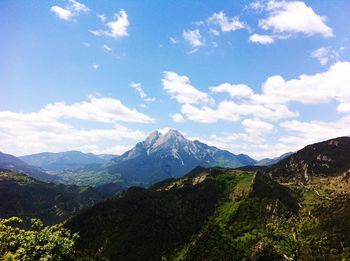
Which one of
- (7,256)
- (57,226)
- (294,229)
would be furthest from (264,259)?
(7,256)

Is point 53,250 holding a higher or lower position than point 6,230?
lower

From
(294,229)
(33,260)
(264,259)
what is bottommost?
(264,259)

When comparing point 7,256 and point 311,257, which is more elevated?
point 7,256

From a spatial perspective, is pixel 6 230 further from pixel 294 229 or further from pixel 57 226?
pixel 294 229

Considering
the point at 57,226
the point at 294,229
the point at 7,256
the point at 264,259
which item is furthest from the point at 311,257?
the point at 7,256

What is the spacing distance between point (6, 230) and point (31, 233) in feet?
8.79

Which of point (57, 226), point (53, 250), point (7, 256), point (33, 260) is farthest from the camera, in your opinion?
point (57, 226)

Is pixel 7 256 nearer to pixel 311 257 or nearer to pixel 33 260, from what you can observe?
pixel 33 260

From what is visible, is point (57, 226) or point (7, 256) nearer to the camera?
point (7, 256)

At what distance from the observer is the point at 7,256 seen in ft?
91.9

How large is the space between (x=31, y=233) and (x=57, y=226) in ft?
17.4

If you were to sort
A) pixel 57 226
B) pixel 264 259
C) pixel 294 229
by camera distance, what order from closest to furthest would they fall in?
1. pixel 57 226
2. pixel 294 229
3. pixel 264 259

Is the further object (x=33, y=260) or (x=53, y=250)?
(x=53, y=250)

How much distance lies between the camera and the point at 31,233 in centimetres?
3569
